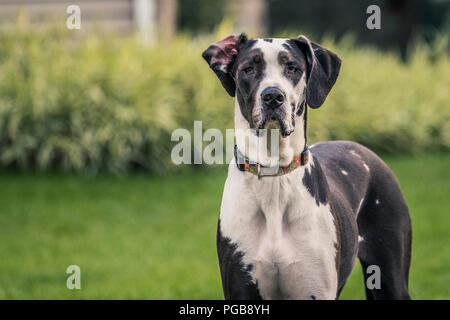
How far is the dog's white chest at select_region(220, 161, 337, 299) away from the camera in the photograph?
260cm

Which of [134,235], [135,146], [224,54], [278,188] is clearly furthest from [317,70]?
[135,146]

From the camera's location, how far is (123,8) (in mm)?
11336

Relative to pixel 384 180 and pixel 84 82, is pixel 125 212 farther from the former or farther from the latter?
pixel 384 180

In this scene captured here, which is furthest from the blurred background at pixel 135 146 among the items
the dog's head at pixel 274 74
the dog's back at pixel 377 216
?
the dog's head at pixel 274 74

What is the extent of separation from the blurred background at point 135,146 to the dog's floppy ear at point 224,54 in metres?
2.74

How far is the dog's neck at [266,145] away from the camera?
2.65m

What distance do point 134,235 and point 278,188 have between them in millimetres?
4543

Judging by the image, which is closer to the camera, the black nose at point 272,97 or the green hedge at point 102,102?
the black nose at point 272,97

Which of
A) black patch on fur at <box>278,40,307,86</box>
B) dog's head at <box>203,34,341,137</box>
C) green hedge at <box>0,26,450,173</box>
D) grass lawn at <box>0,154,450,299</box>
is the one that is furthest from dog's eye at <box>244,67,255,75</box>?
green hedge at <box>0,26,450,173</box>

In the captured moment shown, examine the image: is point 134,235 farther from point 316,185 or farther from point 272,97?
point 272,97

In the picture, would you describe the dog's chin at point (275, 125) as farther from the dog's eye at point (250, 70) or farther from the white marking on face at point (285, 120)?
the dog's eye at point (250, 70)

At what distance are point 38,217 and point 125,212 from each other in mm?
1021

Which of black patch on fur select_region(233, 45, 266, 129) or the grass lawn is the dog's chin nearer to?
black patch on fur select_region(233, 45, 266, 129)
